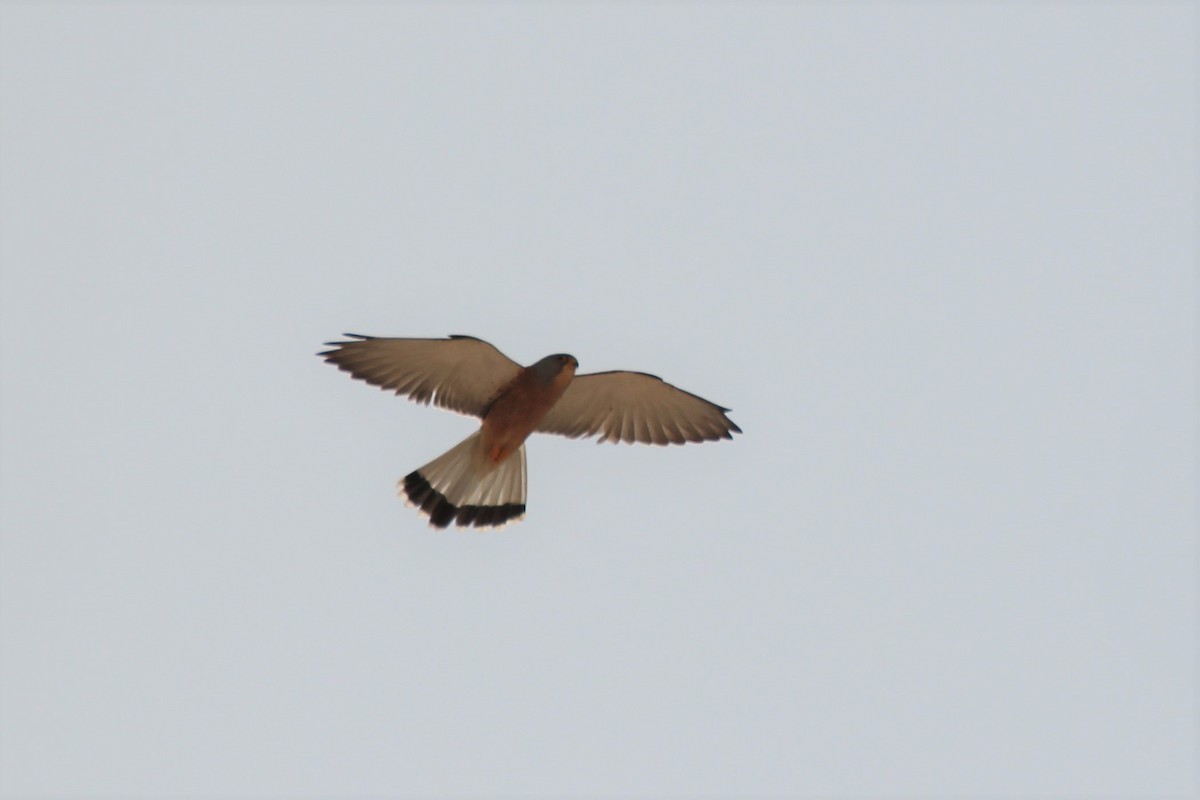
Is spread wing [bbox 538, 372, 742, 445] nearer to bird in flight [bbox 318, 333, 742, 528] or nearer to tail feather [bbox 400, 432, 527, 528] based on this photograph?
bird in flight [bbox 318, 333, 742, 528]

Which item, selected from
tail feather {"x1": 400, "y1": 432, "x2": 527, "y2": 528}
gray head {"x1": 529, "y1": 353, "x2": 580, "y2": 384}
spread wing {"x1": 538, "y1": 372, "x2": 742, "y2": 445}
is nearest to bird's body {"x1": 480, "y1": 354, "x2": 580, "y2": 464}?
gray head {"x1": 529, "y1": 353, "x2": 580, "y2": 384}

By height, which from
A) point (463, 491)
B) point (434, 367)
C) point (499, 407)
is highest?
point (434, 367)

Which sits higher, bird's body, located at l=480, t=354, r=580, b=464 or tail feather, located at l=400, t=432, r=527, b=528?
bird's body, located at l=480, t=354, r=580, b=464

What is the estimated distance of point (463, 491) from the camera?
1192cm

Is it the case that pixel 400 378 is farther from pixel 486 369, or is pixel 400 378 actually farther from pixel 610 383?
pixel 610 383

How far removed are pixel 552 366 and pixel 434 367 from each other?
0.96 meters

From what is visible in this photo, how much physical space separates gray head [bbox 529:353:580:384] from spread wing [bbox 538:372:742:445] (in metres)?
0.55

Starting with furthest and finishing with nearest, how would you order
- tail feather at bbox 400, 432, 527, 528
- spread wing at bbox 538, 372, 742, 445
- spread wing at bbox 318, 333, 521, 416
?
tail feather at bbox 400, 432, 527, 528 < spread wing at bbox 538, 372, 742, 445 < spread wing at bbox 318, 333, 521, 416

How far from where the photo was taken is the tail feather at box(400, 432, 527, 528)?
11820 millimetres

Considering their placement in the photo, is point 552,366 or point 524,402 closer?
point 552,366

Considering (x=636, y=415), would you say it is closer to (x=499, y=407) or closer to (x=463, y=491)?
(x=499, y=407)

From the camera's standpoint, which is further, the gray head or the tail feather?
the tail feather

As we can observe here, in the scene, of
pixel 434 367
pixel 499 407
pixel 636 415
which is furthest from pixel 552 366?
pixel 636 415

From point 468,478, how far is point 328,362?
1.79m
